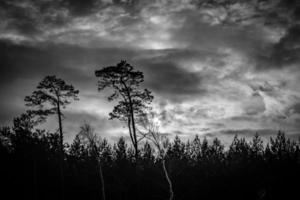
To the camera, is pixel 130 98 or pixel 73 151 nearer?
pixel 130 98

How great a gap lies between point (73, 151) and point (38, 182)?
1275 centimetres

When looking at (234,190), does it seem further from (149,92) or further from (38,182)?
(38,182)

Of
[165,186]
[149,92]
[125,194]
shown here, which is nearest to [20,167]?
[125,194]

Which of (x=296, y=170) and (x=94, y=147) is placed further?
(x=296, y=170)

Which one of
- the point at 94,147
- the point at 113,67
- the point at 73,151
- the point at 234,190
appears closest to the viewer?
the point at 113,67

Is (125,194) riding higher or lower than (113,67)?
lower

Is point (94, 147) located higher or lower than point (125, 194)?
higher

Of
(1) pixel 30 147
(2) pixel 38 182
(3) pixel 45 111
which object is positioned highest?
(3) pixel 45 111

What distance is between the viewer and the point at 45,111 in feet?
85.6

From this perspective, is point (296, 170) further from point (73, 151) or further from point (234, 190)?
point (73, 151)

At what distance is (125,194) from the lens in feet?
114

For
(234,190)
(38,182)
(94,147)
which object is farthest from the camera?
(38,182)

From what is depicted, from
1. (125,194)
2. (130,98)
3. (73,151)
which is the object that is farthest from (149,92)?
(73,151)

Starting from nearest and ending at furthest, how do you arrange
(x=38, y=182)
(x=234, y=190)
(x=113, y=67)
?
(x=113, y=67), (x=234, y=190), (x=38, y=182)
